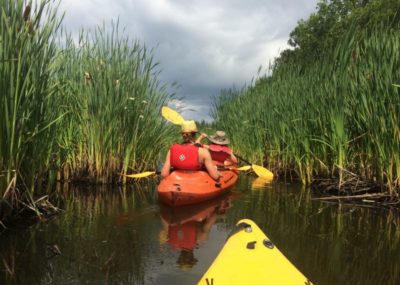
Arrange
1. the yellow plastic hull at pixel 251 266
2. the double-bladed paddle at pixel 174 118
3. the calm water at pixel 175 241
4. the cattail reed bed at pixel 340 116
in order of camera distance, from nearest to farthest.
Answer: the yellow plastic hull at pixel 251 266
the calm water at pixel 175 241
the cattail reed bed at pixel 340 116
the double-bladed paddle at pixel 174 118

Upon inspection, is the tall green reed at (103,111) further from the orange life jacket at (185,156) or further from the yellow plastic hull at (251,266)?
the yellow plastic hull at (251,266)

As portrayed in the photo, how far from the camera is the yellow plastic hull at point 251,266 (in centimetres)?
230

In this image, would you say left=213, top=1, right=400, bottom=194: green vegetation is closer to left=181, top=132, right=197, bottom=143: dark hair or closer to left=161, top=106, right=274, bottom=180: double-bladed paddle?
left=161, top=106, right=274, bottom=180: double-bladed paddle

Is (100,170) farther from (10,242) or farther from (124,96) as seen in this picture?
(10,242)

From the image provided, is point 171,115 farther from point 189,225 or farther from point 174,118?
point 189,225

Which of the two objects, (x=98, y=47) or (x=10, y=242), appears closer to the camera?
(x=10, y=242)

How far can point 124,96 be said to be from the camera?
699 cm

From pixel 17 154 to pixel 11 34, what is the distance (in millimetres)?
1138

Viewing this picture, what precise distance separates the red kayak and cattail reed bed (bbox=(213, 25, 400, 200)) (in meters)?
2.15

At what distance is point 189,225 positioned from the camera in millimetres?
4781

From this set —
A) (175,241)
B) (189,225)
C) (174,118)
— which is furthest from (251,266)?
(174,118)

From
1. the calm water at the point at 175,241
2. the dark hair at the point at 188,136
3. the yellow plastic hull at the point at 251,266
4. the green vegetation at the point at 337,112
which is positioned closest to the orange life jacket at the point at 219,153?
the green vegetation at the point at 337,112

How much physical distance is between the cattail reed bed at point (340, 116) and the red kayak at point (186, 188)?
2154mm

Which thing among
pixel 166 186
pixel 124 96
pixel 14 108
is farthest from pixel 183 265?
pixel 124 96
